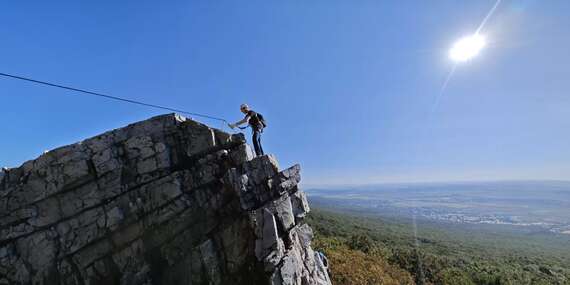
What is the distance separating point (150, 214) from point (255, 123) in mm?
6200

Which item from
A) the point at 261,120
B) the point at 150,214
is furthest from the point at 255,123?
the point at 150,214

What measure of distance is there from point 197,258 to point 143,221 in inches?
110

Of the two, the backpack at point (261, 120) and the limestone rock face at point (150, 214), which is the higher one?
the backpack at point (261, 120)

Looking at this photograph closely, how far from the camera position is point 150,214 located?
1384cm

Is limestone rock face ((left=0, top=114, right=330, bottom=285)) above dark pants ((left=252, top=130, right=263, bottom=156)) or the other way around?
the other way around

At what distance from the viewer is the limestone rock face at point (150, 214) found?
12.8m

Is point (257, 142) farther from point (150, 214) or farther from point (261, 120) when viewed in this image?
point (150, 214)

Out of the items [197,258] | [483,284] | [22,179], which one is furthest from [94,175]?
[483,284]

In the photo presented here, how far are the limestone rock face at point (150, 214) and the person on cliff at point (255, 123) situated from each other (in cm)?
84

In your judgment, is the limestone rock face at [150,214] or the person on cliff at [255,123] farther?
the person on cliff at [255,123]

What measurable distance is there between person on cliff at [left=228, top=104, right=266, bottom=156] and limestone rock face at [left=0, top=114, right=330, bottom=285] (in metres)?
0.84

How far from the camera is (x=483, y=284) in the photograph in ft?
99.1

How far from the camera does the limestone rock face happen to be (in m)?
12.8

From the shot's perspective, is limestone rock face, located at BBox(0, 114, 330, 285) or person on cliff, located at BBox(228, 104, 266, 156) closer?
limestone rock face, located at BBox(0, 114, 330, 285)
